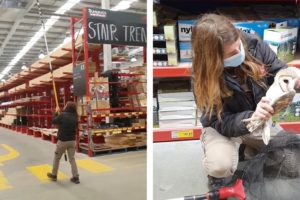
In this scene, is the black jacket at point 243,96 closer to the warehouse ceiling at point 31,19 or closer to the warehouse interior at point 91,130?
the warehouse interior at point 91,130

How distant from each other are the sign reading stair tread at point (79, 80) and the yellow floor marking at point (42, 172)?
1.39 m

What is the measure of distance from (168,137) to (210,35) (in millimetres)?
852

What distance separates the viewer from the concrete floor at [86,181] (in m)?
3.79

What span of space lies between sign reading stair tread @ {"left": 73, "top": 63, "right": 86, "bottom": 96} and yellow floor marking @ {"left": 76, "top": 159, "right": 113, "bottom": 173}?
1.20 metres

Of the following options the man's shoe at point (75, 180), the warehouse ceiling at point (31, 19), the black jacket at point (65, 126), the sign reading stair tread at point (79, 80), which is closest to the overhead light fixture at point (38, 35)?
the warehouse ceiling at point (31, 19)

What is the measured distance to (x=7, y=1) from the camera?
401 inches

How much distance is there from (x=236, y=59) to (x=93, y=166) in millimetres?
4128

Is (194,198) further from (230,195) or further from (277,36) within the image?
(277,36)

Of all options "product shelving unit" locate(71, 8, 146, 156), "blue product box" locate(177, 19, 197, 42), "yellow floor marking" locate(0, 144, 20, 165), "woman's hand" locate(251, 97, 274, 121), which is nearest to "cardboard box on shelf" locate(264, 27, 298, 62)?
"blue product box" locate(177, 19, 197, 42)

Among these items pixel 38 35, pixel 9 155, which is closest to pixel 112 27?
pixel 9 155

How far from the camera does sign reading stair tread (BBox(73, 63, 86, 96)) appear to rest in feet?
19.1

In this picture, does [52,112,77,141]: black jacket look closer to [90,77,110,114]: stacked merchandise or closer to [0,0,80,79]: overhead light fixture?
[90,77,110,114]: stacked merchandise

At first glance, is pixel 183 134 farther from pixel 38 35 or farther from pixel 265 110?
pixel 38 35

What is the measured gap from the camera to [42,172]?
16.3ft
